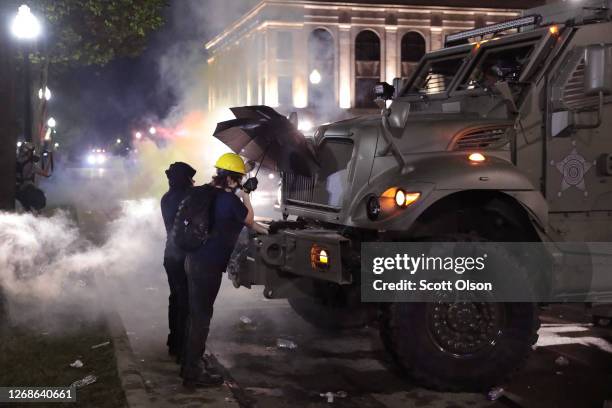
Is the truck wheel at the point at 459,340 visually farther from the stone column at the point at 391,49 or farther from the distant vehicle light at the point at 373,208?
the stone column at the point at 391,49

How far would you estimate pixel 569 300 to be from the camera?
595 centimetres

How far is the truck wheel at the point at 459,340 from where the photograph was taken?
18.6ft

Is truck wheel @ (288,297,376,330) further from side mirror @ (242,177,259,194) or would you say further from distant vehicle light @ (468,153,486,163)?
distant vehicle light @ (468,153,486,163)

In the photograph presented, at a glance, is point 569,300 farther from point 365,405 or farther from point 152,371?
point 152,371

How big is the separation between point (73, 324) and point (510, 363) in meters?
4.46

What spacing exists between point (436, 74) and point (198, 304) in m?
3.47

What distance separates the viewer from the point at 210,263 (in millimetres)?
5766

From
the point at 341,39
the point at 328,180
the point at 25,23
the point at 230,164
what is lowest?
the point at 328,180

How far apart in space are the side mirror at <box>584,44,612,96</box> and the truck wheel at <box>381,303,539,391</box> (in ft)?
5.61

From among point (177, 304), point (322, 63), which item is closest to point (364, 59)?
point (322, 63)

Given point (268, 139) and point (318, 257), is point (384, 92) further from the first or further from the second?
point (318, 257)

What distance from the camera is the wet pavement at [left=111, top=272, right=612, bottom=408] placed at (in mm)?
5648

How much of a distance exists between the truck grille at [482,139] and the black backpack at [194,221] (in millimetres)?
1968

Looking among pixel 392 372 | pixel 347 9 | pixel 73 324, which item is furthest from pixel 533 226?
pixel 347 9
